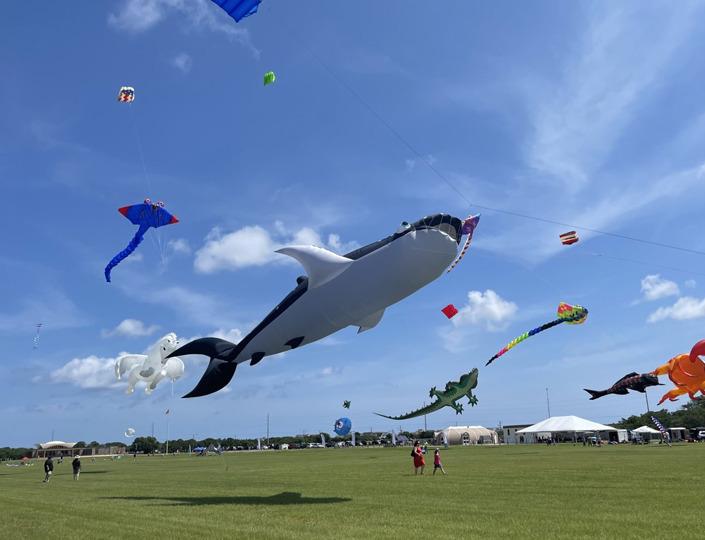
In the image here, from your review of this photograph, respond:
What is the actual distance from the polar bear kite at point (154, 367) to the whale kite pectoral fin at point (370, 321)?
18163 millimetres

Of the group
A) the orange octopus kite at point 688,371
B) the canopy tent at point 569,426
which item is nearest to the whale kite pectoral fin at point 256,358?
the orange octopus kite at point 688,371

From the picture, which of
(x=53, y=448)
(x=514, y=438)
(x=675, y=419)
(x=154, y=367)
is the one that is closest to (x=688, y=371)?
(x=154, y=367)

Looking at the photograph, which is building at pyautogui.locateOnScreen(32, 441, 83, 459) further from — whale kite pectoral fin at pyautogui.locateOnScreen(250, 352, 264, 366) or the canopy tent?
whale kite pectoral fin at pyautogui.locateOnScreen(250, 352, 264, 366)

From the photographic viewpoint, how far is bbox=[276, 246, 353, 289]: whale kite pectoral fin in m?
16.3

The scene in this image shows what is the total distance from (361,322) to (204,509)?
24.8ft

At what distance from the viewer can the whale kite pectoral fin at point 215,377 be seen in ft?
60.5

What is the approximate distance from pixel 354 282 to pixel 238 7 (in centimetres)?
820

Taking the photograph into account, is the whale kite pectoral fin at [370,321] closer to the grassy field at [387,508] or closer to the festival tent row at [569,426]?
the grassy field at [387,508]

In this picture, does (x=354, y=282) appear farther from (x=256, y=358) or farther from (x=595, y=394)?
(x=595, y=394)

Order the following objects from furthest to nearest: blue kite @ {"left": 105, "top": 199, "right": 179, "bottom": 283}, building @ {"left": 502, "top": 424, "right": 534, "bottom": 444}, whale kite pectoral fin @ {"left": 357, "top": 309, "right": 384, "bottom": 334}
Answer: building @ {"left": 502, "top": 424, "right": 534, "bottom": 444}
blue kite @ {"left": 105, "top": 199, "right": 179, "bottom": 283}
whale kite pectoral fin @ {"left": 357, "top": 309, "right": 384, "bottom": 334}

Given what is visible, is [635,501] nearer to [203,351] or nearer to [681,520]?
[681,520]

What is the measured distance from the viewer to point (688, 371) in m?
36.0

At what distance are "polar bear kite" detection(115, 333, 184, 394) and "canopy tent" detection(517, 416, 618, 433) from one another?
57860 millimetres

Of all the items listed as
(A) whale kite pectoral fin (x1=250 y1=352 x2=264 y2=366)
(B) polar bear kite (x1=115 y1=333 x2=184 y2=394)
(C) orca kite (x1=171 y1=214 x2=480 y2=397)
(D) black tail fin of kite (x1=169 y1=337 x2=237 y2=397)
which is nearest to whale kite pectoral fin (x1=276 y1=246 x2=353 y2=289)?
(C) orca kite (x1=171 y1=214 x2=480 y2=397)
